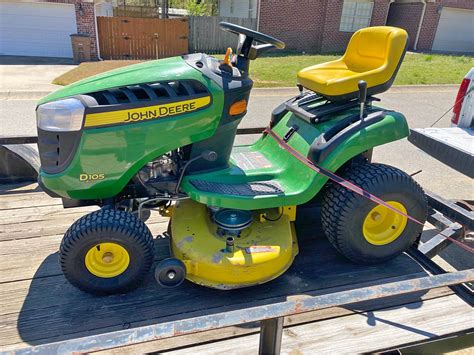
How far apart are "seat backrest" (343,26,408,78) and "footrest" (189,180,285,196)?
101 centimetres

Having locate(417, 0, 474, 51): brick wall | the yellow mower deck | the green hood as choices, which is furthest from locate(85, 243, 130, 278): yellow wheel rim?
locate(417, 0, 474, 51): brick wall

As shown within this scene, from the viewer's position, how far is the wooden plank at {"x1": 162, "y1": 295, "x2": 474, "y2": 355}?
73.2 inches

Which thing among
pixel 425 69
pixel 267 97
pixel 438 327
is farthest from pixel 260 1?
pixel 438 327

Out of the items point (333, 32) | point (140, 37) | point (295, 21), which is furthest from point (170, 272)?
point (333, 32)

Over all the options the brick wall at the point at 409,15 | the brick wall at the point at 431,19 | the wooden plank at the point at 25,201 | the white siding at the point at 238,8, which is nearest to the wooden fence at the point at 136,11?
the white siding at the point at 238,8

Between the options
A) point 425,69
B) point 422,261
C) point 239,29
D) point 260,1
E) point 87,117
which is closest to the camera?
point 87,117

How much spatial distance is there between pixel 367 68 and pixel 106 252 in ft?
6.73

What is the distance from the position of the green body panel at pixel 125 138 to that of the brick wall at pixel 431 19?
771 inches

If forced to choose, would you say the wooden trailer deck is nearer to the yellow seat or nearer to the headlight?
the headlight

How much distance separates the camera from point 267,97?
877 cm

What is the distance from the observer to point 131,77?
205 centimetres

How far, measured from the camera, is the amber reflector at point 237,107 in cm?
221

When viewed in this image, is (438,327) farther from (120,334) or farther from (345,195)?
(120,334)

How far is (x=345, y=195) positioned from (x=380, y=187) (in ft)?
0.67
